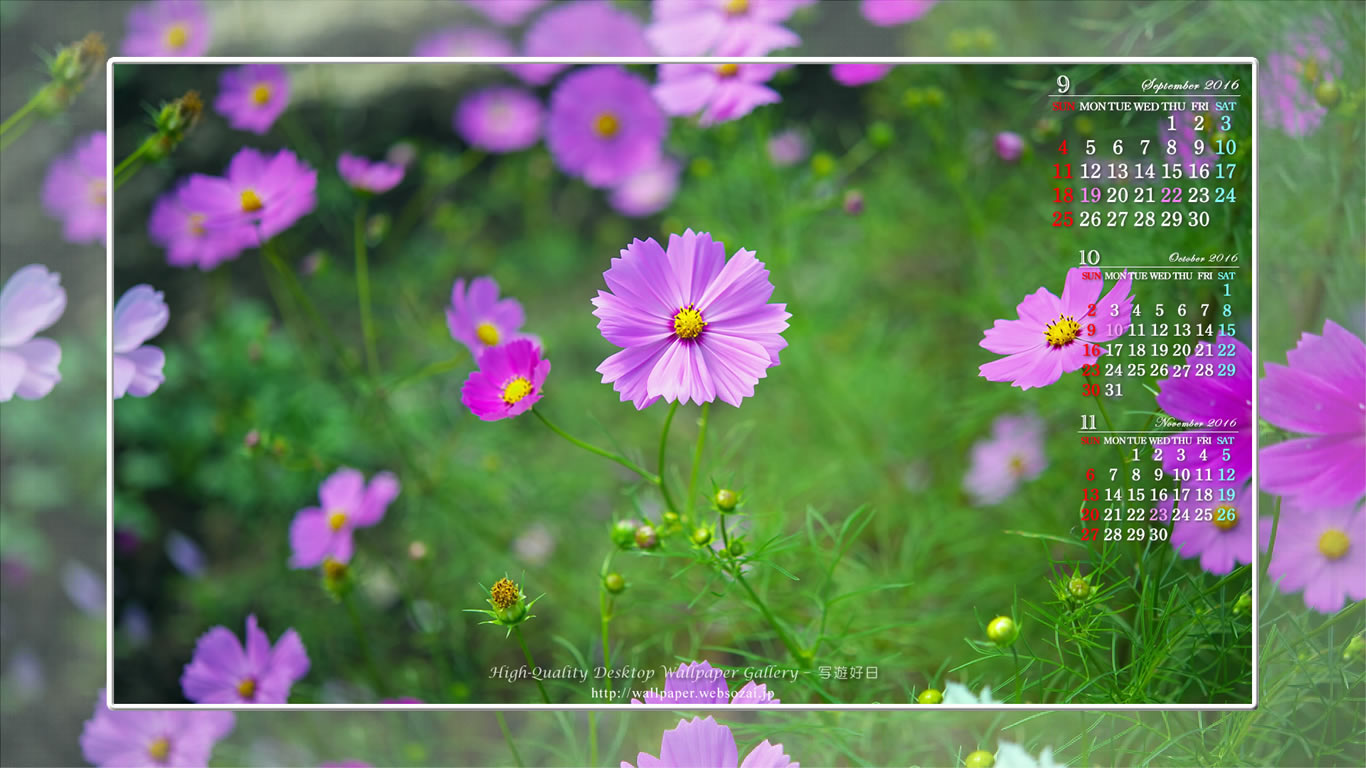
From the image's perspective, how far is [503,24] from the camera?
2.93ft

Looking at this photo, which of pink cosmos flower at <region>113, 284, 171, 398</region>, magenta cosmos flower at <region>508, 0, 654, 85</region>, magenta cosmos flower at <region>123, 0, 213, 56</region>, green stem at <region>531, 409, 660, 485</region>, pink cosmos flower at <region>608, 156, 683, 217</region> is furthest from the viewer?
pink cosmos flower at <region>608, 156, 683, 217</region>

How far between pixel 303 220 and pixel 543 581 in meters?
0.40

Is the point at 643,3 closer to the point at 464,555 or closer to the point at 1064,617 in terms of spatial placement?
the point at 464,555

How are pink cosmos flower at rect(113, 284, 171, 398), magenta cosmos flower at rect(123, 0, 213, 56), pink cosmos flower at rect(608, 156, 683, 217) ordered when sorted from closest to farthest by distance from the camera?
pink cosmos flower at rect(113, 284, 171, 398), magenta cosmos flower at rect(123, 0, 213, 56), pink cosmos flower at rect(608, 156, 683, 217)

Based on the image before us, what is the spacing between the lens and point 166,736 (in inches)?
27.3

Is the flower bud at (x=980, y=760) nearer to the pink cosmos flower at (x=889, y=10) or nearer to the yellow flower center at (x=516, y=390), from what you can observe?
the yellow flower center at (x=516, y=390)

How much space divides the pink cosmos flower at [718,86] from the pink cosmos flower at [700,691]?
398mm

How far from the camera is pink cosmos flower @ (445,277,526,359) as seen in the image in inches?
25.7

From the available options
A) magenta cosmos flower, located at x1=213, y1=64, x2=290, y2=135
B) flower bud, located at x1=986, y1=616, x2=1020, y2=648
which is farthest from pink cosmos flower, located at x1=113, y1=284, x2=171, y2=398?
flower bud, located at x1=986, y1=616, x2=1020, y2=648

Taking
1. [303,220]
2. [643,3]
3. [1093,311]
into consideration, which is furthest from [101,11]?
[1093,311]

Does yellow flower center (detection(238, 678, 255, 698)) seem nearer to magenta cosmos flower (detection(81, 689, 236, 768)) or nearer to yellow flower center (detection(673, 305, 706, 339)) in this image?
magenta cosmos flower (detection(81, 689, 236, 768))

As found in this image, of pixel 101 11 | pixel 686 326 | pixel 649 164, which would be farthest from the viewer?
pixel 649 164

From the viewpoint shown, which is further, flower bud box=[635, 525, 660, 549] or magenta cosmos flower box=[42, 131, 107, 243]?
magenta cosmos flower box=[42, 131, 107, 243]

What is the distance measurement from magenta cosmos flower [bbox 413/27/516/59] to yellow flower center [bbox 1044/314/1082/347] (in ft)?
1.91
